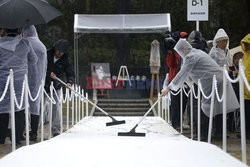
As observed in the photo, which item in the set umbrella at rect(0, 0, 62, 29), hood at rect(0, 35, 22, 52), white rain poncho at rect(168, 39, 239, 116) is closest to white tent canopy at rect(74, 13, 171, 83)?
umbrella at rect(0, 0, 62, 29)

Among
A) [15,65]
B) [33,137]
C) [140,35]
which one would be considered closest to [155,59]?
[33,137]

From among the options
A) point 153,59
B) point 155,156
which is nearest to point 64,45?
point 155,156

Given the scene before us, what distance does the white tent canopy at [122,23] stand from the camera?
16.8 meters

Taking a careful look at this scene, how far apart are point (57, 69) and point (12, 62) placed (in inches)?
90.8

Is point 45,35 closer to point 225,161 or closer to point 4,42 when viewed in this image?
point 4,42

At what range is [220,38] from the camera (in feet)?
30.2

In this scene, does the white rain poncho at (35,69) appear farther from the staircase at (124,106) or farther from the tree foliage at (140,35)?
the tree foliage at (140,35)

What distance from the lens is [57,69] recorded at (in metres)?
10.0

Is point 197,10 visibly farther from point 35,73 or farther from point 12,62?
point 12,62

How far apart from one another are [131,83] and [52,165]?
1458cm

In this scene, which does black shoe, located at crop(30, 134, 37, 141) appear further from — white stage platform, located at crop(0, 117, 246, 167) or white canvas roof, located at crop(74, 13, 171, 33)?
white canvas roof, located at crop(74, 13, 171, 33)

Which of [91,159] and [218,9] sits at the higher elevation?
[218,9]

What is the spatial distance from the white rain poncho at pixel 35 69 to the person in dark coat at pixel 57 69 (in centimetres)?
66

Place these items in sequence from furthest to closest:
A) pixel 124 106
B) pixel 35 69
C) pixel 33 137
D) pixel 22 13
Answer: pixel 124 106
pixel 33 137
pixel 35 69
pixel 22 13
